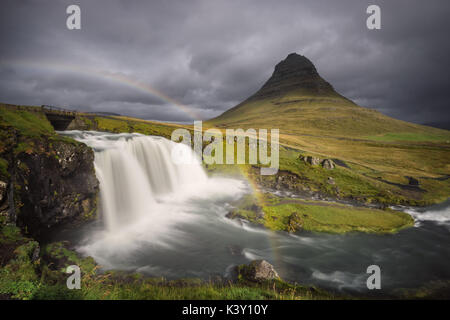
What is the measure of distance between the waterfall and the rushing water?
3.6 inches

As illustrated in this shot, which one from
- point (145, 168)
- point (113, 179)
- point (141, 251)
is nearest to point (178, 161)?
point (145, 168)

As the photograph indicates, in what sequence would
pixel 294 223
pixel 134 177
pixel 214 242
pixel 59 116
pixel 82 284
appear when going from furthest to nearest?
pixel 59 116 → pixel 134 177 → pixel 294 223 → pixel 214 242 → pixel 82 284

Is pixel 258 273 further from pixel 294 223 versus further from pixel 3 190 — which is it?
pixel 3 190

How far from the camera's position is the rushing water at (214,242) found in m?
11.4

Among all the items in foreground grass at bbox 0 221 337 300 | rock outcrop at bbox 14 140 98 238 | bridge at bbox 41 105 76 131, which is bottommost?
foreground grass at bbox 0 221 337 300

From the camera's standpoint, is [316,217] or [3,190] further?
[316,217]

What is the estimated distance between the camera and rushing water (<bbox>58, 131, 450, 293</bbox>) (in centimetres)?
1141

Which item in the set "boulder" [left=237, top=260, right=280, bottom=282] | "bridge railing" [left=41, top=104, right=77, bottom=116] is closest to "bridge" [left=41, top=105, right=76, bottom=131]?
"bridge railing" [left=41, top=104, right=77, bottom=116]

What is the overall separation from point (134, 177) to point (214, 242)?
448 inches

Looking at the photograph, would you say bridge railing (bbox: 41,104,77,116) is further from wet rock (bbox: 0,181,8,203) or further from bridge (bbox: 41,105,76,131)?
wet rock (bbox: 0,181,8,203)

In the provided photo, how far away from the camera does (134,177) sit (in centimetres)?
2025

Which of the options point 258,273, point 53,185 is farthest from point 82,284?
point 53,185
